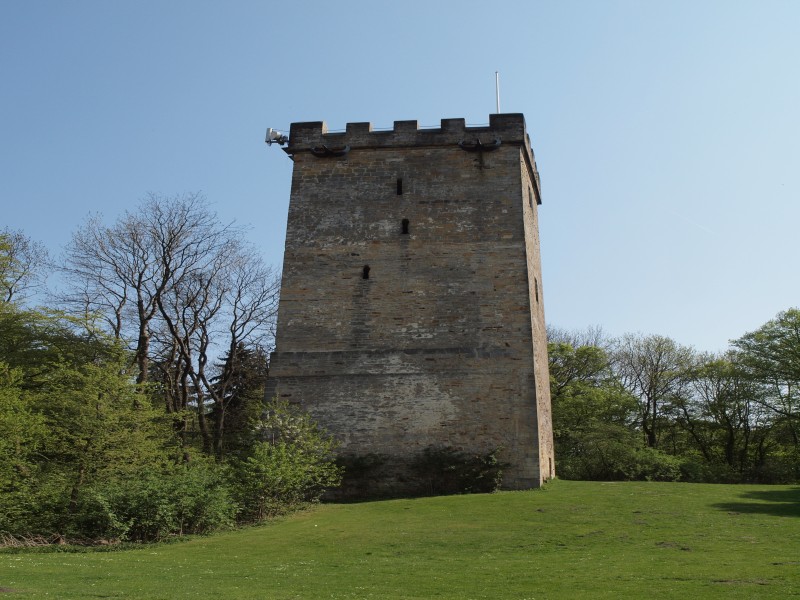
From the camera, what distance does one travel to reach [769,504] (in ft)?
48.8

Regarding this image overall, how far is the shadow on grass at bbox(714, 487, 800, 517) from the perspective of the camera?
1391cm

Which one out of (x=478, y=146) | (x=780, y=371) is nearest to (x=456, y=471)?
(x=478, y=146)

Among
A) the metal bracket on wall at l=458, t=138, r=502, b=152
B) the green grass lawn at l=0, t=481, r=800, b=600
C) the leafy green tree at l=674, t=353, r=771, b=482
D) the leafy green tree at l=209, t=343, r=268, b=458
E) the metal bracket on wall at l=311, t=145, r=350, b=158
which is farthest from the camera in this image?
the leafy green tree at l=674, t=353, r=771, b=482

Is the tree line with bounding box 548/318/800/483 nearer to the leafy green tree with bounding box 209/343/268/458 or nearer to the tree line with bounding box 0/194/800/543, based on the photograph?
the tree line with bounding box 0/194/800/543

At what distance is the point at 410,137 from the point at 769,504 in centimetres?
1344

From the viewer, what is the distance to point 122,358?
56.6 feet

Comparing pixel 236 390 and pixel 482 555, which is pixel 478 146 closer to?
pixel 482 555

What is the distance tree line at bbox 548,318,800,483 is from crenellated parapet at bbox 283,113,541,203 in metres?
11.2

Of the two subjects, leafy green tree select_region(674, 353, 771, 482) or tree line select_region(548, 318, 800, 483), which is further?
leafy green tree select_region(674, 353, 771, 482)

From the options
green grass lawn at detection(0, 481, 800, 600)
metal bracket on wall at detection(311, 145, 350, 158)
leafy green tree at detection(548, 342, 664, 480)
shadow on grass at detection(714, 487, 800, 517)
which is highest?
metal bracket on wall at detection(311, 145, 350, 158)

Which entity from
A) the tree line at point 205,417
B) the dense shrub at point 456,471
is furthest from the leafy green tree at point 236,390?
the dense shrub at point 456,471

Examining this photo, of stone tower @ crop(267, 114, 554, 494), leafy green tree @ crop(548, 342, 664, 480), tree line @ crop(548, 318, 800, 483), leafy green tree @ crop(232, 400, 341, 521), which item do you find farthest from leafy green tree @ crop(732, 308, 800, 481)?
leafy green tree @ crop(232, 400, 341, 521)

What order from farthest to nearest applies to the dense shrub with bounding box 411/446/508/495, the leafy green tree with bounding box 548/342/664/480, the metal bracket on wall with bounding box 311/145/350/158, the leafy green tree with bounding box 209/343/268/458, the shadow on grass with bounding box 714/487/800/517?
the leafy green tree with bounding box 209/343/268/458
the leafy green tree with bounding box 548/342/664/480
the metal bracket on wall with bounding box 311/145/350/158
the dense shrub with bounding box 411/446/508/495
the shadow on grass with bounding box 714/487/800/517

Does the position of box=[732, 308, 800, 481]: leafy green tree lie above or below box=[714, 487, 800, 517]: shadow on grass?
above
